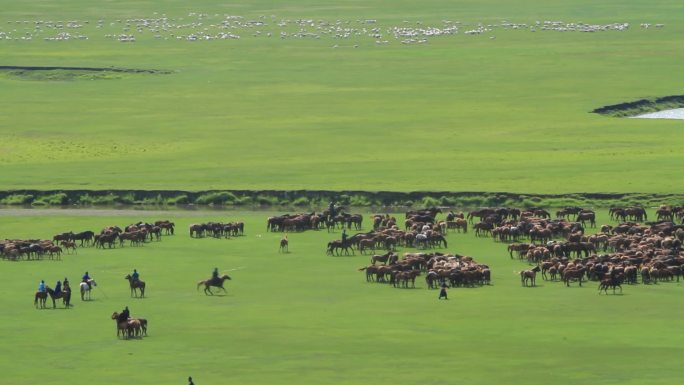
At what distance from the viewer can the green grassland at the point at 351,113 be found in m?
75.3

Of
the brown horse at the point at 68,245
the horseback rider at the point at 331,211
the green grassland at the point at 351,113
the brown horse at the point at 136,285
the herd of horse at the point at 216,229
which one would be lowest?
the brown horse at the point at 136,285

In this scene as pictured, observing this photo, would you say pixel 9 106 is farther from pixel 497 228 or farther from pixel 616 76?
pixel 497 228

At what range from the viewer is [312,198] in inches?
2739

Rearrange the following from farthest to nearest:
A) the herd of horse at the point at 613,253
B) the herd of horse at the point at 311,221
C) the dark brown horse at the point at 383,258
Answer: the herd of horse at the point at 311,221 < the dark brown horse at the point at 383,258 < the herd of horse at the point at 613,253

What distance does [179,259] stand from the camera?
5522 centimetres

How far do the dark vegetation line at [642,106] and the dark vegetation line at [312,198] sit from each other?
102 feet

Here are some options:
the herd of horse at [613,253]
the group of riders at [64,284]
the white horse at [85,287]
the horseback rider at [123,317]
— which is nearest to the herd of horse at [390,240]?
the herd of horse at [613,253]

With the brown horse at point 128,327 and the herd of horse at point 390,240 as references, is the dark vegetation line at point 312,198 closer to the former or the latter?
the herd of horse at point 390,240

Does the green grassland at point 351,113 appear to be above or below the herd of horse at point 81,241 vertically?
above

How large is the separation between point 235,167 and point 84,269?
83.3 feet

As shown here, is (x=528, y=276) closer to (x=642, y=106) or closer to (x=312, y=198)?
(x=312, y=198)

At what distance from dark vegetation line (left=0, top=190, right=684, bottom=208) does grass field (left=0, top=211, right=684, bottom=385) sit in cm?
1266

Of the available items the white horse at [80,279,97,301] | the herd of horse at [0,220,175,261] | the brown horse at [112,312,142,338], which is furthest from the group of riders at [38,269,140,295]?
the herd of horse at [0,220,175,261]

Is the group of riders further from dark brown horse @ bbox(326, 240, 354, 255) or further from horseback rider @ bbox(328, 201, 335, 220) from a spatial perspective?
horseback rider @ bbox(328, 201, 335, 220)
